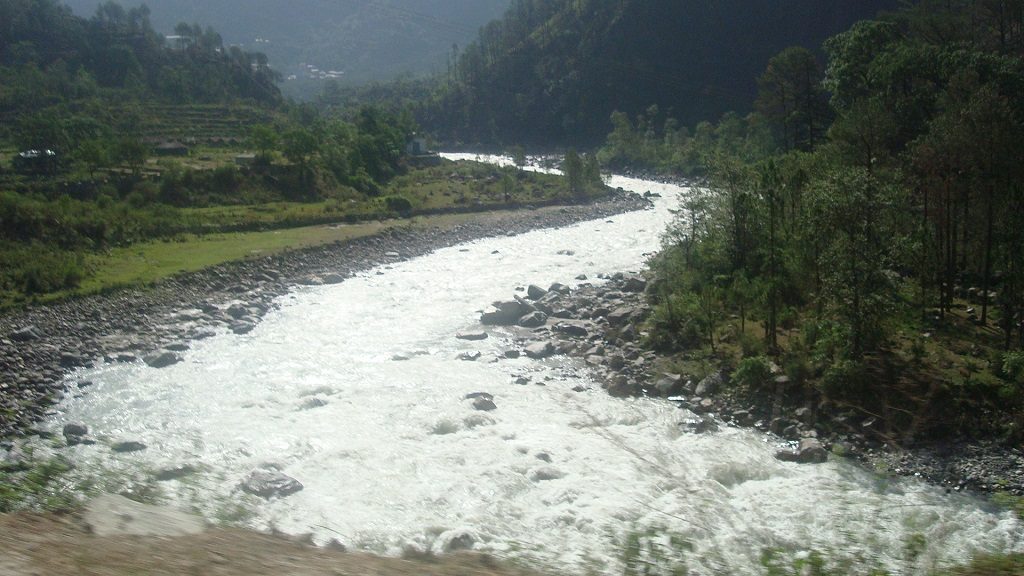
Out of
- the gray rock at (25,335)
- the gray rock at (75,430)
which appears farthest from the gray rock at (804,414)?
the gray rock at (25,335)

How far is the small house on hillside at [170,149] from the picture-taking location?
185 feet

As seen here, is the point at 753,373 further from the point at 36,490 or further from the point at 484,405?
the point at 36,490

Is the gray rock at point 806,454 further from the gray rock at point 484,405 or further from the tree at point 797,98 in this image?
the tree at point 797,98

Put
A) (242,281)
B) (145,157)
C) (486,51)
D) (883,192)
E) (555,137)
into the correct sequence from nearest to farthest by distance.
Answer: (883,192)
(242,281)
(145,157)
(555,137)
(486,51)

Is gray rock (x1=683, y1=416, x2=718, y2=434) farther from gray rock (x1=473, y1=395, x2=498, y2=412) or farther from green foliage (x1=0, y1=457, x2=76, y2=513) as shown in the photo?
green foliage (x1=0, y1=457, x2=76, y2=513)

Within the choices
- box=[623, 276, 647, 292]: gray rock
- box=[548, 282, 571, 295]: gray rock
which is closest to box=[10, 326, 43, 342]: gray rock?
box=[548, 282, 571, 295]: gray rock

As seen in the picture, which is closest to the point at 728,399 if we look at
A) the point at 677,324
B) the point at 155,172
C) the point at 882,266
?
the point at 882,266

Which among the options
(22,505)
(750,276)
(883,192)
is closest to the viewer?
(22,505)

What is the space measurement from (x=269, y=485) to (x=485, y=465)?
3338 mm

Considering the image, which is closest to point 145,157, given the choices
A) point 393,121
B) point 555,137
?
point 393,121

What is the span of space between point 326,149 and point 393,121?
2399 centimetres

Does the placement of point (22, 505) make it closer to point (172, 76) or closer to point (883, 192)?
point (883, 192)

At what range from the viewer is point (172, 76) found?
9231 cm

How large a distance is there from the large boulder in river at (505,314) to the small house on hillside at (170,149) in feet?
139
